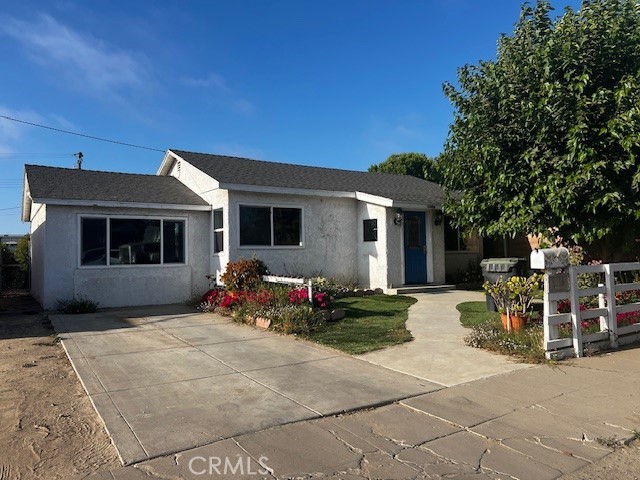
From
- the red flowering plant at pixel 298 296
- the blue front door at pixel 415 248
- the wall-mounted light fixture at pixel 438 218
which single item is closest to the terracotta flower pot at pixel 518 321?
the red flowering plant at pixel 298 296

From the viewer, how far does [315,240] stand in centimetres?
1423

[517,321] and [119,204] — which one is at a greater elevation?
[119,204]

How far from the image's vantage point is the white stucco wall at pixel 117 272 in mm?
11719

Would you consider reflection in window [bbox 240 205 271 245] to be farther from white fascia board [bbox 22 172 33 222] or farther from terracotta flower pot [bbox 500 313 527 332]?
white fascia board [bbox 22 172 33 222]

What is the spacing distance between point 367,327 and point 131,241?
285 inches

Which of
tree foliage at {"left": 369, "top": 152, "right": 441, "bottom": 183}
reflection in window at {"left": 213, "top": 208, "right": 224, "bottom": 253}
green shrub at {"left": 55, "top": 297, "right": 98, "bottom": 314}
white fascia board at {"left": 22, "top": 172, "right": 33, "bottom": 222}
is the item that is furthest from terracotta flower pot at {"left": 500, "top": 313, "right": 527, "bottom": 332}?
tree foliage at {"left": 369, "top": 152, "right": 441, "bottom": 183}

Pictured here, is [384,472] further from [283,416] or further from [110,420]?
[110,420]

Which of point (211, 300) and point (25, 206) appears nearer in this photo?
point (211, 300)

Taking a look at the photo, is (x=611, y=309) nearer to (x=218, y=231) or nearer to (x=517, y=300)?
(x=517, y=300)

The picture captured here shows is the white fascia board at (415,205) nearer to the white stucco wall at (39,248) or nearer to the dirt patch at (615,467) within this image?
the white stucco wall at (39,248)

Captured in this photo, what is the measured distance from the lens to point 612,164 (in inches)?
333

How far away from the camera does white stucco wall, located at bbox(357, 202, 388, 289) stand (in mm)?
14039

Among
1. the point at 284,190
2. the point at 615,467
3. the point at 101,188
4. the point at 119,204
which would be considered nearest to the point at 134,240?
the point at 119,204

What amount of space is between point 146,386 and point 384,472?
10.5 ft
